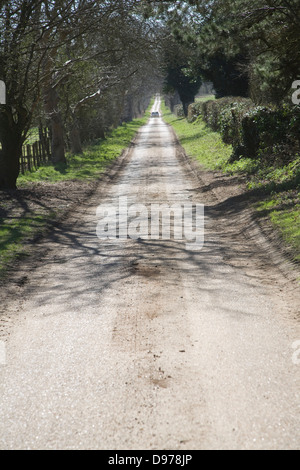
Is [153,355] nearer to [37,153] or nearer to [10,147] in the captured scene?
[10,147]

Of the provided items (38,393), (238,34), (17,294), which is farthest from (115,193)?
(38,393)

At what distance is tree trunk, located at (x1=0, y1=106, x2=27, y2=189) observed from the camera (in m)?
16.2

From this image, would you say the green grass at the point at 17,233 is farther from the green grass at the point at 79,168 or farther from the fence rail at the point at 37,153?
the fence rail at the point at 37,153

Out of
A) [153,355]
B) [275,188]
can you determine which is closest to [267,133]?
[275,188]

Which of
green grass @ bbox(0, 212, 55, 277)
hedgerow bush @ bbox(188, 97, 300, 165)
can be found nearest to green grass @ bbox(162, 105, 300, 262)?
hedgerow bush @ bbox(188, 97, 300, 165)

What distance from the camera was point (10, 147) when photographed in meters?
16.5

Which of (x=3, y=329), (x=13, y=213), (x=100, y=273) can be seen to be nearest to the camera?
(x=3, y=329)

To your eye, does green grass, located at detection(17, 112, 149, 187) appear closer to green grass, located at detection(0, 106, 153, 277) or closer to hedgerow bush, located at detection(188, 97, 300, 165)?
green grass, located at detection(0, 106, 153, 277)

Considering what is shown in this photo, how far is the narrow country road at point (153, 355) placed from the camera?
3816 mm

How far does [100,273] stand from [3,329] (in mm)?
2262

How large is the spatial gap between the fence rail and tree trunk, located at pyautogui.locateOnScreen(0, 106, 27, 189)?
422cm

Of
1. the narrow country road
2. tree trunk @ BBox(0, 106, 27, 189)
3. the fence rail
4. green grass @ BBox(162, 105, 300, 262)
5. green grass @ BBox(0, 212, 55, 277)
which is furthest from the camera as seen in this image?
the fence rail

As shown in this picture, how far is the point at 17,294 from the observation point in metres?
7.16

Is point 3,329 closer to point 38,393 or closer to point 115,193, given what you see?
point 38,393
